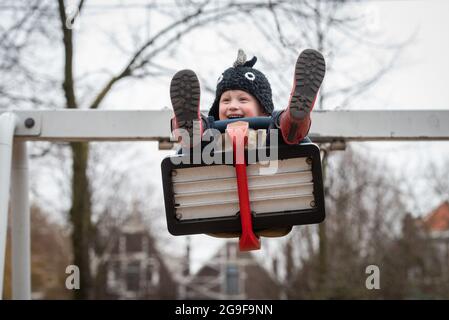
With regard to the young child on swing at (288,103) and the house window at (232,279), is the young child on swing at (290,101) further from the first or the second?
the house window at (232,279)

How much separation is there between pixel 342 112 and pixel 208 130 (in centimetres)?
172

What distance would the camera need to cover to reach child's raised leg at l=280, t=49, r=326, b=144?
2547mm

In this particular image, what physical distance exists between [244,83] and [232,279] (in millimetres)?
24409

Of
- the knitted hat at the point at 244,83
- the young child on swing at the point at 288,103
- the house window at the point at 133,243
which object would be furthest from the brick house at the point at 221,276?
the young child on swing at the point at 288,103

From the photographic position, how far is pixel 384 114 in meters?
4.19

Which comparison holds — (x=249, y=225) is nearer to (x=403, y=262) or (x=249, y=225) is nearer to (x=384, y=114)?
(x=384, y=114)

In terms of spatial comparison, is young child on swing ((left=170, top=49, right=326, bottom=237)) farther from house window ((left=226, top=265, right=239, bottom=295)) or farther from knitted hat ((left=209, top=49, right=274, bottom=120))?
house window ((left=226, top=265, right=239, bottom=295))

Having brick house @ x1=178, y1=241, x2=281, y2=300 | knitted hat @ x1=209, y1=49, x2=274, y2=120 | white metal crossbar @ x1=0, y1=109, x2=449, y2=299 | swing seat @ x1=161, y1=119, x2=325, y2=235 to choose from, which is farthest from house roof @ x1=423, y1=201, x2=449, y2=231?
swing seat @ x1=161, y1=119, x2=325, y2=235

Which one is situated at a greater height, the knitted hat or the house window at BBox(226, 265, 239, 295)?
the house window at BBox(226, 265, 239, 295)

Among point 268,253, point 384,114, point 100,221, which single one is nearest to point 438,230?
point 268,253

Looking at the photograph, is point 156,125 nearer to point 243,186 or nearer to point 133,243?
point 243,186

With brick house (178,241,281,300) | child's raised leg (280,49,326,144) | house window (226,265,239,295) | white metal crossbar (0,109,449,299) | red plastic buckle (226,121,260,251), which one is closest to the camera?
child's raised leg (280,49,326,144)

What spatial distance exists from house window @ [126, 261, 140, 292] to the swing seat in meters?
24.6
